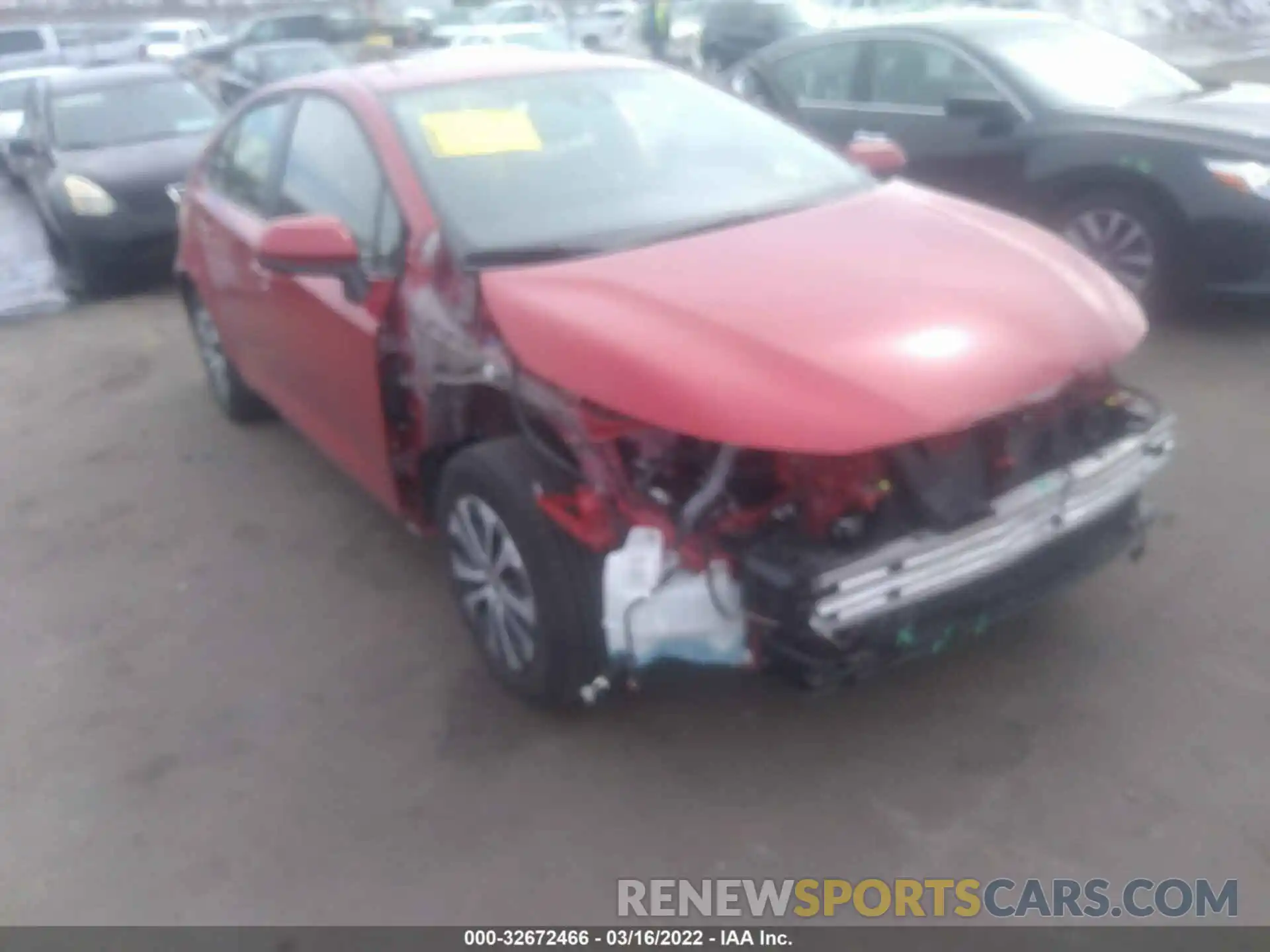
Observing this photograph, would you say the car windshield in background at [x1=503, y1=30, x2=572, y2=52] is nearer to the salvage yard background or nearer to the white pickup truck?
the white pickup truck

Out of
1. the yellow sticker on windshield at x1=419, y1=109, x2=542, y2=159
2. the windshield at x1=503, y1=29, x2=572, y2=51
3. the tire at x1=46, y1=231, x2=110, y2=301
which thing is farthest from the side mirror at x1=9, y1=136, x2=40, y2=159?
the windshield at x1=503, y1=29, x2=572, y2=51

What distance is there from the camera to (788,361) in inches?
103

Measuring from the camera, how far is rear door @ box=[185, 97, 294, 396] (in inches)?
A: 173

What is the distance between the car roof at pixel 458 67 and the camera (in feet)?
12.8

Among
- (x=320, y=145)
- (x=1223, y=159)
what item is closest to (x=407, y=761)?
(x=320, y=145)

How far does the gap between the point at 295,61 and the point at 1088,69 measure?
1463cm

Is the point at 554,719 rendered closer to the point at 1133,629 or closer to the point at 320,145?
the point at 1133,629

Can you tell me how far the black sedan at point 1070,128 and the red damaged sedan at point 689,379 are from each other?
2.27 metres

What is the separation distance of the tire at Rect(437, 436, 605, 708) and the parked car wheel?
3.84 metres

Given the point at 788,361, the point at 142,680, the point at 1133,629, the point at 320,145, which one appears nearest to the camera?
the point at 788,361

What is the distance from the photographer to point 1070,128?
5.73 m

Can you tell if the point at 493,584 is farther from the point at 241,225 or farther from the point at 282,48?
the point at 282,48

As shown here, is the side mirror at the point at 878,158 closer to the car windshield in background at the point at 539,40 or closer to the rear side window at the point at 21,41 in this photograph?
the car windshield in background at the point at 539,40

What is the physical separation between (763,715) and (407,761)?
3.29 feet
